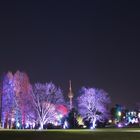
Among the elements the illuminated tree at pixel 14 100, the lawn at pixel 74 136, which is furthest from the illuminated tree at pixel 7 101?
the lawn at pixel 74 136

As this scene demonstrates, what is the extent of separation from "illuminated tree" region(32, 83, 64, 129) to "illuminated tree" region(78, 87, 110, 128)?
8.77 meters

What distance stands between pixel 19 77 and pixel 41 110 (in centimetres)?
1004

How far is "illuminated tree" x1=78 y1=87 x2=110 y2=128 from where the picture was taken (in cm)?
10200

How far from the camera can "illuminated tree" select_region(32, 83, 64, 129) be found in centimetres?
9244

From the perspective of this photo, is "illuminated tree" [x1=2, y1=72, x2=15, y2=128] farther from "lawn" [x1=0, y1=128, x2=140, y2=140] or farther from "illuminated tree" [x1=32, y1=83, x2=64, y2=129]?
"lawn" [x1=0, y1=128, x2=140, y2=140]

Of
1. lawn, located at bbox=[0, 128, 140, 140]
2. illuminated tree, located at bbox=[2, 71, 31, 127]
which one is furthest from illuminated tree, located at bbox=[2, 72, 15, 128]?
lawn, located at bbox=[0, 128, 140, 140]

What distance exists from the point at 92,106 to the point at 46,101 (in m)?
14.6

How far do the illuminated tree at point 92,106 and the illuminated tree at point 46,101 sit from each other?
8769mm

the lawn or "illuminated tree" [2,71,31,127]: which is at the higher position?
"illuminated tree" [2,71,31,127]

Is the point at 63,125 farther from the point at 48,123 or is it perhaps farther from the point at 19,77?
the point at 19,77

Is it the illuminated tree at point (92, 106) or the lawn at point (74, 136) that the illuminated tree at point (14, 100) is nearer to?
the illuminated tree at point (92, 106)

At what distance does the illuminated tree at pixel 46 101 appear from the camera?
9244 centimetres

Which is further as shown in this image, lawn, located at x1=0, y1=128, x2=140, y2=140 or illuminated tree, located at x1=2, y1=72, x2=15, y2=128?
illuminated tree, located at x1=2, y1=72, x2=15, y2=128

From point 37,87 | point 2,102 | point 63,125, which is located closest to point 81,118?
point 63,125
